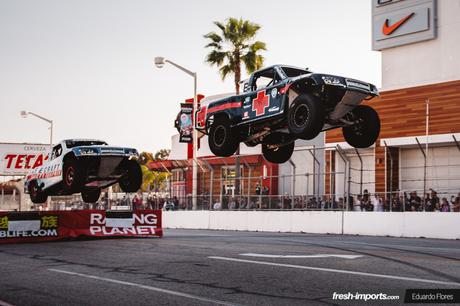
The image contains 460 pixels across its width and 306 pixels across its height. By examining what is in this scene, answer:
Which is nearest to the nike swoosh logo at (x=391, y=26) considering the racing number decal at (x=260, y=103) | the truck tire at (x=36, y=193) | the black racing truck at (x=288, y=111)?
the truck tire at (x=36, y=193)

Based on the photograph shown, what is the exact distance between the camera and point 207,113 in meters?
14.4

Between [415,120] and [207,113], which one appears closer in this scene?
[207,113]

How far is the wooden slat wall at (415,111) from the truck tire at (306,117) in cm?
2187

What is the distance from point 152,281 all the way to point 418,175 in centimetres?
2494

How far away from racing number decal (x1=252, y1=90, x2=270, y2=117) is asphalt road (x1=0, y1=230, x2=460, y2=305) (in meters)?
2.87

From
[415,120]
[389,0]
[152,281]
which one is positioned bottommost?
[152,281]

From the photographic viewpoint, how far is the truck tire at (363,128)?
12.6 metres

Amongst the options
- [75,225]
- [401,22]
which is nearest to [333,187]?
[75,225]

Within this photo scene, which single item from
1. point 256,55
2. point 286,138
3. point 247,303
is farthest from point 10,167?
point 247,303

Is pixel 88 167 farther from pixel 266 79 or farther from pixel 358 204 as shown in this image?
pixel 358 204

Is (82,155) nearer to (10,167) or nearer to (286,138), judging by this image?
(286,138)

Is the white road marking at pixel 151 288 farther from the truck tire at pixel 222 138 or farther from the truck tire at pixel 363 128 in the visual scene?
the truck tire at pixel 363 128

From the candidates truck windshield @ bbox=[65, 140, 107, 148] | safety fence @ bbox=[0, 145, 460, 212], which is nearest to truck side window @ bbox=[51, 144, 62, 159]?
truck windshield @ bbox=[65, 140, 107, 148]

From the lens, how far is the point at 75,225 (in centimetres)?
2122
